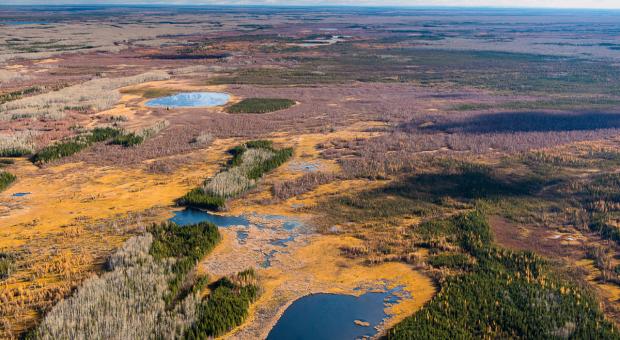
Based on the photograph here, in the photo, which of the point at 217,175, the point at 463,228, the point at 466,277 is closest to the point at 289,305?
the point at 466,277

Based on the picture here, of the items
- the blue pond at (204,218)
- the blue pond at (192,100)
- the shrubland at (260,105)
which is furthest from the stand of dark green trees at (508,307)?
the blue pond at (192,100)

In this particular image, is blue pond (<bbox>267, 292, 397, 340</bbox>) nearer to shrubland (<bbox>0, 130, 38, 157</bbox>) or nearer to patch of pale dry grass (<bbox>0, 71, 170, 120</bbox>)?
shrubland (<bbox>0, 130, 38, 157</bbox>)

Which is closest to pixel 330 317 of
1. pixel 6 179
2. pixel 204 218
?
pixel 204 218

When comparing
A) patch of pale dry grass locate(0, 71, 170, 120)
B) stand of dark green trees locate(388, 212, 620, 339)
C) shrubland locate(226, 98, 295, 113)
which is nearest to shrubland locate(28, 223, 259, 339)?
stand of dark green trees locate(388, 212, 620, 339)

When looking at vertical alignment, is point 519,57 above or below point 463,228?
above

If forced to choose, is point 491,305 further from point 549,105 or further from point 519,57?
point 519,57

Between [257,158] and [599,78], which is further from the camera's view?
[599,78]
